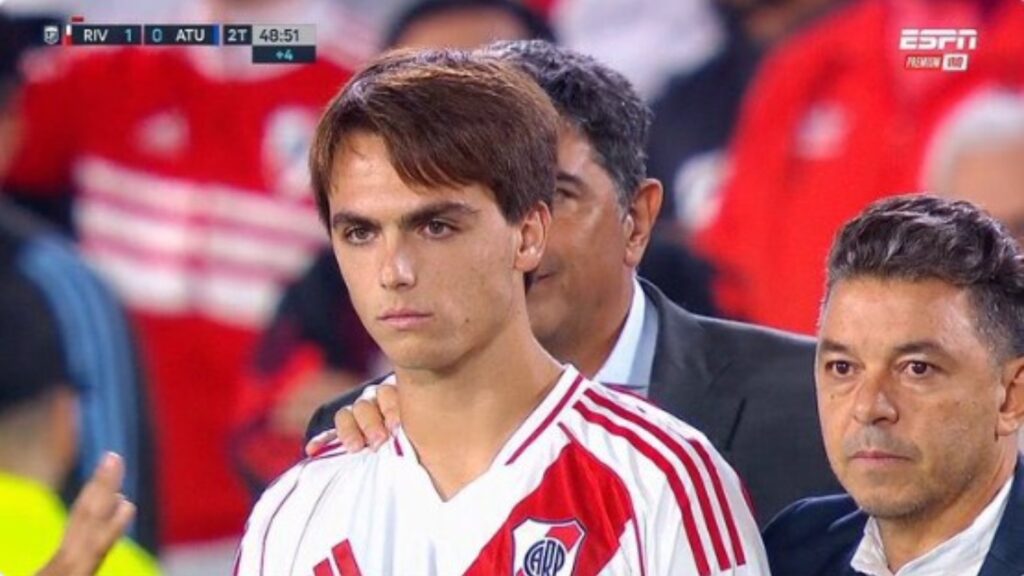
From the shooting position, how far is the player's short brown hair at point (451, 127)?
1.68 metres

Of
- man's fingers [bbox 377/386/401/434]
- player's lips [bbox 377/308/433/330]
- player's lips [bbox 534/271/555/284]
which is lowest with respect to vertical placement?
man's fingers [bbox 377/386/401/434]

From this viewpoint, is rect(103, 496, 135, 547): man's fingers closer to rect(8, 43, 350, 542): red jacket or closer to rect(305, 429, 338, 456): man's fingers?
rect(305, 429, 338, 456): man's fingers

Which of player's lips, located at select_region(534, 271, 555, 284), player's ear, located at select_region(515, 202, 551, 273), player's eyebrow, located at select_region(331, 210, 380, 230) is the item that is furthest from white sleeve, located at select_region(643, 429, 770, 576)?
player's lips, located at select_region(534, 271, 555, 284)

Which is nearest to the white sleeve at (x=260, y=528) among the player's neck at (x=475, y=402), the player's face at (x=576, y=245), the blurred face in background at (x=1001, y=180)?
the player's neck at (x=475, y=402)

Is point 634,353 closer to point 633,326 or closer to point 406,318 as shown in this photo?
point 633,326

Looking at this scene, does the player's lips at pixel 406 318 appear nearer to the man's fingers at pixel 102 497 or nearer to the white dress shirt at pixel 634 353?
the man's fingers at pixel 102 497

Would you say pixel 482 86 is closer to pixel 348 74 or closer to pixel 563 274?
pixel 563 274

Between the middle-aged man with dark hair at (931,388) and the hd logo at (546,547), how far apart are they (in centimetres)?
25

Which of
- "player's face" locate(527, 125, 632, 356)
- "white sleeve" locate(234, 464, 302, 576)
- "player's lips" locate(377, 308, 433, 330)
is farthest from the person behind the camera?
"player's face" locate(527, 125, 632, 356)

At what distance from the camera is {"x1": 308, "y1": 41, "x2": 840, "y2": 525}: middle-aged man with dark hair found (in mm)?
2197

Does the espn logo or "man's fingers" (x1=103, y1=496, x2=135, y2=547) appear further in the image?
the espn logo

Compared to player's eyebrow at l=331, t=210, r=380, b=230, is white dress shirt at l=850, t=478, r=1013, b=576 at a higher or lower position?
lower

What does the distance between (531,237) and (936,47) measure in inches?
37.0

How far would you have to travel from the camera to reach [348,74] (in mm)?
2598
